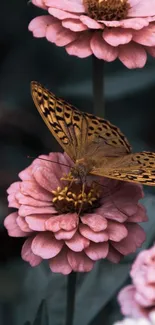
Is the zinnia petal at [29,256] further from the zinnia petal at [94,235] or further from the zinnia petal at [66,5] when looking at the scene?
the zinnia petal at [66,5]

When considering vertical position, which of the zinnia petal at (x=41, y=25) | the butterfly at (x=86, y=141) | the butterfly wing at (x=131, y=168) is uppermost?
the zinnia petal at (x=41, y=25)

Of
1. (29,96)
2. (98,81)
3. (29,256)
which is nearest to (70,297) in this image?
(29,256)

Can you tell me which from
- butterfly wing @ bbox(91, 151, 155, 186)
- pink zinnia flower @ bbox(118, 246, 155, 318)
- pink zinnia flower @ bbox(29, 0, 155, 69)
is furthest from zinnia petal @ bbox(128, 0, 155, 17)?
pink zinnia flower @ bbox(118, 246, 155, 318)

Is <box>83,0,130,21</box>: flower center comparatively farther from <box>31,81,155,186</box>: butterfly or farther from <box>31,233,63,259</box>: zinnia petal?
<box>31,233,63,259</box>: zinnia petal

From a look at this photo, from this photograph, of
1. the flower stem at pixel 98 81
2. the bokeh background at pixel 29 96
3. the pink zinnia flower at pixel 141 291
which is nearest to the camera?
the pink zinnia flower at pixel 141 291

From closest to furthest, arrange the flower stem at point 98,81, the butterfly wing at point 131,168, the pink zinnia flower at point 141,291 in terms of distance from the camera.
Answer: the pink zinnia flower at point 141,291 → the butterfly wing at point 131,168 → the flower stem at point 98,81

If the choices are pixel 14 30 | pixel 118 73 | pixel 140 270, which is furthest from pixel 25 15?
pixel 140 270

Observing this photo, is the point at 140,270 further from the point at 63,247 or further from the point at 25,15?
the point at 25,15

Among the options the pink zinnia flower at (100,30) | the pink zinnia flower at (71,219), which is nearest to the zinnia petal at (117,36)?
the pink zinnia flower at (100,30)
